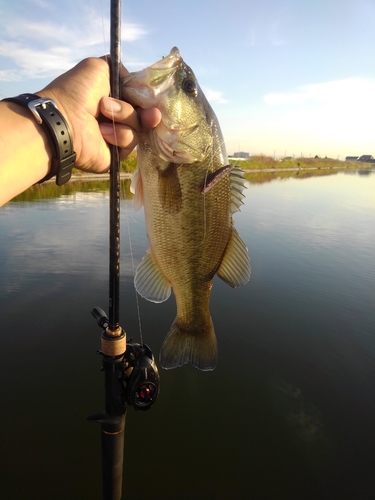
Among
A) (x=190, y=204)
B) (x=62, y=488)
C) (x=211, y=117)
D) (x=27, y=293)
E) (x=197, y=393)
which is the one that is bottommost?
(x=62, y=488)

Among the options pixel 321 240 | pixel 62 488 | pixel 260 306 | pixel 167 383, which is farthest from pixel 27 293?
pixel 321 240

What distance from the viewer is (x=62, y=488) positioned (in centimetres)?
316

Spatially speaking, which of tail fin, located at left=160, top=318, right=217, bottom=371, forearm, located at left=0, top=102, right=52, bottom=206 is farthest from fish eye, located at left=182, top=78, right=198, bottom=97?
tail fin, located at left=160, top=318, right=217, bottom=371

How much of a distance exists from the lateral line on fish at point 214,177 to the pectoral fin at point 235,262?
335 millimetres

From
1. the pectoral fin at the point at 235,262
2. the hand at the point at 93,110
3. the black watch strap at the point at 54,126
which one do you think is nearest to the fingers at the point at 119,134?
the hand at the point at 93,110

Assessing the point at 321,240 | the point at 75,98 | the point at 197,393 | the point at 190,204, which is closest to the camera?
the point at 75,98

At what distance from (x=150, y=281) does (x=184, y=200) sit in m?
0.54

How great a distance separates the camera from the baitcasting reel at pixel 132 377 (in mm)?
1889

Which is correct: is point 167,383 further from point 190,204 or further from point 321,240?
point 321,240

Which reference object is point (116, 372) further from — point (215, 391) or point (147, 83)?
point (215, 391)

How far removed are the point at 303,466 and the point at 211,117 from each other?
11.6 feet

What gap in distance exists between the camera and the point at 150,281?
199 cm

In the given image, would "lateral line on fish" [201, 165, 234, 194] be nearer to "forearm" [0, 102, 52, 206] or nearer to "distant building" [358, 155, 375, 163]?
"forearm" [0, 102, 52, 206]

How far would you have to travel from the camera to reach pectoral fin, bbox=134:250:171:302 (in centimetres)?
196
